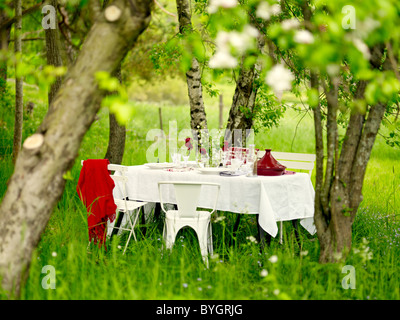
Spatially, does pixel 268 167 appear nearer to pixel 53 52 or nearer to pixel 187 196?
pixel 187 196

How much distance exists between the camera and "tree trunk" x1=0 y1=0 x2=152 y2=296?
2.95 meters

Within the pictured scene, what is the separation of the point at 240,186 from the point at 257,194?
170 mm

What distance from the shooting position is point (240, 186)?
4453mm

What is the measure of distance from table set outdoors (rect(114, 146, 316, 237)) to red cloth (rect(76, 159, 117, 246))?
9.2 inches

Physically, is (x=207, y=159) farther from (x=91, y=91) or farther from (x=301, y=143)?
(x=301, y=143)

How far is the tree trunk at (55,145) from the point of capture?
→ 295cm

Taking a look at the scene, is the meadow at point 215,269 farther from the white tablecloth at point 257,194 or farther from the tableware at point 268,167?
the tableware at point 268,167

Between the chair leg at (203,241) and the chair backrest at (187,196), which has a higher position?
the chair backrest at (187,196)

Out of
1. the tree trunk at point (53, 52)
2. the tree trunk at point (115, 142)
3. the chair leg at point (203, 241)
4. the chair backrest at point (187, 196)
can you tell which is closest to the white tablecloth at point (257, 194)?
the chair backrest at point (187, 196)

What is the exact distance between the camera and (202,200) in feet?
15.6

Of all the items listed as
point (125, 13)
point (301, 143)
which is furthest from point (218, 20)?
point (301, 143)

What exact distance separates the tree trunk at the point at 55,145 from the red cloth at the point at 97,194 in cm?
164

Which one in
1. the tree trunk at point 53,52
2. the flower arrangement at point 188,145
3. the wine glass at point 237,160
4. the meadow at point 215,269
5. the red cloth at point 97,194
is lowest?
the meadow at point 215,269

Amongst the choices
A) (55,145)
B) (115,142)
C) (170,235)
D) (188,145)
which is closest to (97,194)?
(170,235)
